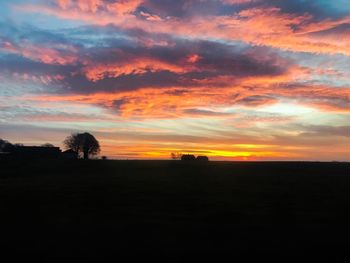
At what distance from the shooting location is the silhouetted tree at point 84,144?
14775 cm

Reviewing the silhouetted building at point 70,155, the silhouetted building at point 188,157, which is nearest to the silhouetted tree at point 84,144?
the silhouetted building at point 70,155

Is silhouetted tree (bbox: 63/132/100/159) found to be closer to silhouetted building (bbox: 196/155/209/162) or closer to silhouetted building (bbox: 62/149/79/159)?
silhouetted building (bbox: 62/149/79/159)

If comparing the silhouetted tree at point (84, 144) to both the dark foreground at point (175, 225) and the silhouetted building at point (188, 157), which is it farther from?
the dark foreground at point (175, 225)

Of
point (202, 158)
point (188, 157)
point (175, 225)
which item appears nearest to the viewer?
point (175, 225)

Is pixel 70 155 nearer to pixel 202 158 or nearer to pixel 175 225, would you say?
pixel 202 158

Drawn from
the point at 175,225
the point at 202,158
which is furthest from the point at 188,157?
the point at 175,225

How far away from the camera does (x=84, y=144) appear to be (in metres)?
148

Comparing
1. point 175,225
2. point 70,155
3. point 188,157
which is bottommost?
point 175,225

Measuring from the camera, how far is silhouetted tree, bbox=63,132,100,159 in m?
148

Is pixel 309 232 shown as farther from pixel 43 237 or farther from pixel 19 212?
pixel 19 212

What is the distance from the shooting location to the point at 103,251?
43.5ft

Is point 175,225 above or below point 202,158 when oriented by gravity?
below

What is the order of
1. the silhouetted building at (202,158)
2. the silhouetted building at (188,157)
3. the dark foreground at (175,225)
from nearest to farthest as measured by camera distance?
1. the dark foreground at (175,225)
2. the silhouetted building at (202,158)
3. the silhouetted building at (188,157)

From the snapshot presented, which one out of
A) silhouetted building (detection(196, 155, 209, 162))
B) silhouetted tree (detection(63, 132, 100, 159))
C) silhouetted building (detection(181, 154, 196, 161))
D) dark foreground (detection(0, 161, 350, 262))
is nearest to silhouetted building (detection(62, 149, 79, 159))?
silhouetted tree (detection(63, 132, 100, 159))
